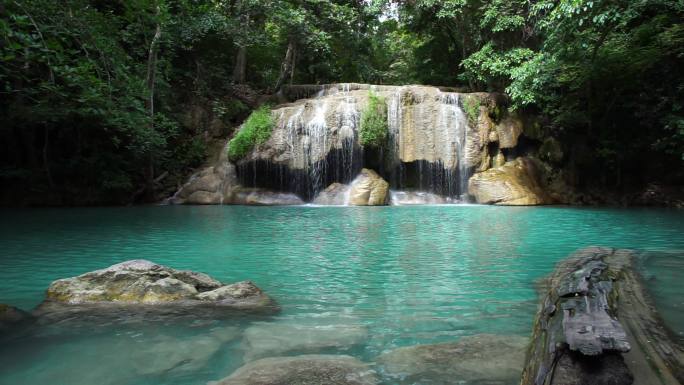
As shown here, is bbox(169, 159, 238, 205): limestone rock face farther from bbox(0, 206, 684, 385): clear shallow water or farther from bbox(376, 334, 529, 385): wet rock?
bbox(376, 334, 529, 385): wet rock

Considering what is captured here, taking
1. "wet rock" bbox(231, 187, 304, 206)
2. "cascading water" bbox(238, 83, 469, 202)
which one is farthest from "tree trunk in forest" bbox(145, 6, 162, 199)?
"cascading water" bbox(238, 83, 469, 202)

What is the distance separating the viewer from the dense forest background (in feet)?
43.5

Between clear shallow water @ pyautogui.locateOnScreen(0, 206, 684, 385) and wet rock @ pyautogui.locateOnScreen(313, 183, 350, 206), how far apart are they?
4581 millimetres

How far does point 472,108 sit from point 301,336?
15331 millimetres

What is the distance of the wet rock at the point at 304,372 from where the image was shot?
2506mm

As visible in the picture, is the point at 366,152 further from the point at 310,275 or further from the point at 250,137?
the point at 310,275

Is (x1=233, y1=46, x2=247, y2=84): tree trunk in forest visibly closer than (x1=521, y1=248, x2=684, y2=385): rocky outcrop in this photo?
No

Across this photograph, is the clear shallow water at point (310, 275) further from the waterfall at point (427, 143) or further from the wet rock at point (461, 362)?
the waterfall at point (427, 143)

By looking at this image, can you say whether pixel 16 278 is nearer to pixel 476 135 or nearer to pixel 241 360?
pixel 241 360

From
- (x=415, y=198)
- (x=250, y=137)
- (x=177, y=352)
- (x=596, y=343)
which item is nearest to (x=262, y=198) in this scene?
(x=250, y=137)

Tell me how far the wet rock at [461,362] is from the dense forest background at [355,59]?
29.5 feet

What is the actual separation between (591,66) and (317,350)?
15715 millimetres

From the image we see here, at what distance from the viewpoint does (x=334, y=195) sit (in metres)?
15.9

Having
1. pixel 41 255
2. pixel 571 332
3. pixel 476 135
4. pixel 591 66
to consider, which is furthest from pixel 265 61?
pixel 571 332
